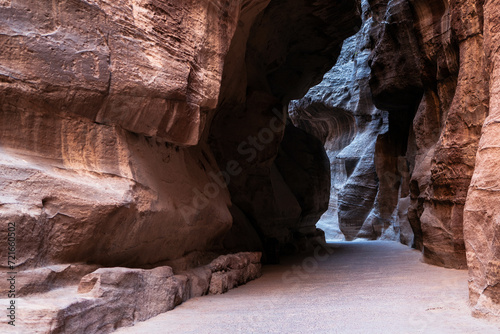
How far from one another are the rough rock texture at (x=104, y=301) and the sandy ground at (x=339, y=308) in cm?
12

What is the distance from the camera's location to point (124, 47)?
11.4 ft

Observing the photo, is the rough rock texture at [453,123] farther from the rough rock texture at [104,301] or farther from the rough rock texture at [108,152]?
the rough rock texture at [108,152]

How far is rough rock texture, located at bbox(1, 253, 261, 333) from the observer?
88.4 inches

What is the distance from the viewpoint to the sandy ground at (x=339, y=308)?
2711 mm

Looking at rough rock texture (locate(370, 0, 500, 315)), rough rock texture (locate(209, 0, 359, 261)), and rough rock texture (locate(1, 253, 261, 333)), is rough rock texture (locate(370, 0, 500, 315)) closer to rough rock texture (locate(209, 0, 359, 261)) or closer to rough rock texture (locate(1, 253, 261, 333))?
rough rock texture (locate(209, 0, 359, 261))

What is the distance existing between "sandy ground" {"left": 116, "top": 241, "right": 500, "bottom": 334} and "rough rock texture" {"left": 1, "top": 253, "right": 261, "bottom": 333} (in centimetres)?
12

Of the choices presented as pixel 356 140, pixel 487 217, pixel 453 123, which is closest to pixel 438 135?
pixel 453 123

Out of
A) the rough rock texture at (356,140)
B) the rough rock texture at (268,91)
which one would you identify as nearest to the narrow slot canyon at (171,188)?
the rough rock texture at (268,91)

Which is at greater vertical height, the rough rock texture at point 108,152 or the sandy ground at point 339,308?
the rough rock texture at point 108,152

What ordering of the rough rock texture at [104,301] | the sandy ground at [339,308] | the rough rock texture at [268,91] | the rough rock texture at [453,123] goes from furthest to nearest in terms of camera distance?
the rough rock texture at [268,91] < the rough rock texture at [453,123] < the sandy ground at [339,308] < the rough rock texture at [104,301]

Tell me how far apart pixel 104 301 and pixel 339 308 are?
6.24 feet

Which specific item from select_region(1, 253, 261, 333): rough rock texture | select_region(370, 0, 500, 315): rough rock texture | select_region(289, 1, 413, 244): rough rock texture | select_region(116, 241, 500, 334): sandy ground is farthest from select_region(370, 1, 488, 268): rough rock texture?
select_region(289, 1, 413, 244): rough rock texture

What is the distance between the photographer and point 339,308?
3.41 metres

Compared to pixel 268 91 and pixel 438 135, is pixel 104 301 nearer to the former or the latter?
pixel 438 135
